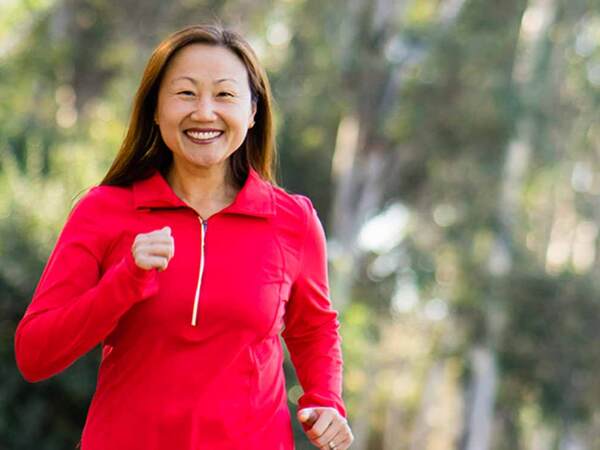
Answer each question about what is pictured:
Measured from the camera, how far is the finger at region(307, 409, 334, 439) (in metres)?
2.99

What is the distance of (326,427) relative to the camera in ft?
9.84

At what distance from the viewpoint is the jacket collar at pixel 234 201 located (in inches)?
116

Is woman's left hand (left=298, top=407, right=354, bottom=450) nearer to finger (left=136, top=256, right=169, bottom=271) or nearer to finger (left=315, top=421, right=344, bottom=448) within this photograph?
finger (left=315, top=421, right=344, bottom=448)

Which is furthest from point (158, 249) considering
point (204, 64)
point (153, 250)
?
point (204, 64)

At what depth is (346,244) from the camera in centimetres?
2333

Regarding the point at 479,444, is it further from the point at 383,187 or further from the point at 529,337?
the point at 383,187

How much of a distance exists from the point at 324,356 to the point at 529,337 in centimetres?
2234

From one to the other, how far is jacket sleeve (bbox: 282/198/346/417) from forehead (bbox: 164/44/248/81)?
0.39 meters

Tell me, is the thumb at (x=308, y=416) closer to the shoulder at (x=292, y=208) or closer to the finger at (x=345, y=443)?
the finger at (x=345, y=443)

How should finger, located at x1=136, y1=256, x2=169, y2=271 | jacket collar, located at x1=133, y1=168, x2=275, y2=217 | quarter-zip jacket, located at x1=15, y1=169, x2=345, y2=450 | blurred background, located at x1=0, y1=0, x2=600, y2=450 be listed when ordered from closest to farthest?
finger, located at x1=136, y1=256, x2=169, y2=271 < quarter-zip jacket, located at x1=15, y1=169, x2=345, y2=450 < jacket collar, located at x1=133, y1=168, x2=275, y2=217 < blurred background, located at x1=0, y1=0, x2=600, y2=450

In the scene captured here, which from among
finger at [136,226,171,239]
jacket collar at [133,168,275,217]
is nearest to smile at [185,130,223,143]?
jacket collar at [133,168,275,217]

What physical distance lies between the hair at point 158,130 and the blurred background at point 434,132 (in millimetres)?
17215

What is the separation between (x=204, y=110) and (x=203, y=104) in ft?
0.06

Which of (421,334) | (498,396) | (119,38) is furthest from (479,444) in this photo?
(119,38)
